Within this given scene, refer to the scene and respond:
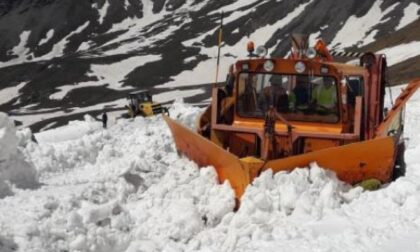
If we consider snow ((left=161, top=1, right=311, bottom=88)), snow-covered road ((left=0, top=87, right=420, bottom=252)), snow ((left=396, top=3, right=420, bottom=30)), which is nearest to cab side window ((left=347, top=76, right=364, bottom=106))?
snow-covered road ((left=0, top=87, right=420, bottom=252))

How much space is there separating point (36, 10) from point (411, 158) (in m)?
115

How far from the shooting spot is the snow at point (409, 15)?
74188 mm

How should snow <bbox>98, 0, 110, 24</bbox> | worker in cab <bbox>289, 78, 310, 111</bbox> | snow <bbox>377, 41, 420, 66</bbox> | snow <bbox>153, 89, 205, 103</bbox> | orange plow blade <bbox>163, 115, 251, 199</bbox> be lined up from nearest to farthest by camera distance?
orange plow blade <bbox>163, 115, 251, 199</bbox>, worker in cab <bbox>289, 78, 310, 111</bbox>, snow <bbox>377, 41, 420, 66</bbox>, snow <bbox>153, 89, 205, 103</bbox>, snow <bbox>98, 0, 110, 24</bbox>

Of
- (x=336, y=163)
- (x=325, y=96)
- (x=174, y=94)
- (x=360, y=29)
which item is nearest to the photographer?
(x=336, y=163)

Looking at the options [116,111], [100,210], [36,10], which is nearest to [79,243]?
[100,210]

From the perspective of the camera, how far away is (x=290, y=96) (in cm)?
1098

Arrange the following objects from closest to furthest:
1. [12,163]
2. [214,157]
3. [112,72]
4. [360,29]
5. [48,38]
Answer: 1. [214,157]
2. [12,163]
3. [360,29]
4. [112,72]
5. [48,38]

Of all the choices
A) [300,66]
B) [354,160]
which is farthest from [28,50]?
[354,160]

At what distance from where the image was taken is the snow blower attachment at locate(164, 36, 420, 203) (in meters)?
10.3

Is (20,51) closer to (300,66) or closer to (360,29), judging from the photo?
(360,29)

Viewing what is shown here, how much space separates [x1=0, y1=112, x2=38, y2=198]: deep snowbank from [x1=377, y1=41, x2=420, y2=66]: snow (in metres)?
43.6

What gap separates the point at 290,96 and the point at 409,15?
69871 mm

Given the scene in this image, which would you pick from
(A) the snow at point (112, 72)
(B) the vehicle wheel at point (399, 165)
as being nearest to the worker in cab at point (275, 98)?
(B) the vehicle wheel at point (399, 165)

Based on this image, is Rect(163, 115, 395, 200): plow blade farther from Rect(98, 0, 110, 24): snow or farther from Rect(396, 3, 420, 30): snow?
Rect(98, 0, 110, 24): snow
